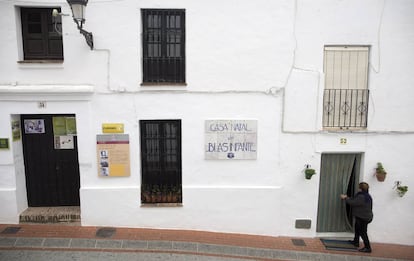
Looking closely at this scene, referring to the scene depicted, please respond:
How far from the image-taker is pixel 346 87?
24.0 ft

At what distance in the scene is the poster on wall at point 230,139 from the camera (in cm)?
723

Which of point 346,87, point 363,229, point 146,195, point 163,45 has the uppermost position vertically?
point 163,45

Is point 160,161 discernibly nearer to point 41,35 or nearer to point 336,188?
point 41,35

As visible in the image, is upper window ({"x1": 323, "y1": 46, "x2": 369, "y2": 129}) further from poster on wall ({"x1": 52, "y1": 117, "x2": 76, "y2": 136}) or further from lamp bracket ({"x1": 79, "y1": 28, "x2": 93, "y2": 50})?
poster on wall ({"x1": 52, "y1": 117, "x2": 76, "y2": 136})

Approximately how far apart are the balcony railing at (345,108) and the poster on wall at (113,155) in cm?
486

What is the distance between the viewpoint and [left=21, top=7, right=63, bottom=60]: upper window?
281 inches

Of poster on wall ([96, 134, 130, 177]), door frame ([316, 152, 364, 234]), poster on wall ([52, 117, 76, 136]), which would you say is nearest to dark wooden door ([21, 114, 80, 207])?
poster on wall ([52, 117, 76, 136])

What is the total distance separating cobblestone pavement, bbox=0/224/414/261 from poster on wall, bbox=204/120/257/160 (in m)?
1.97

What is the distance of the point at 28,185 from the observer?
7.70 m

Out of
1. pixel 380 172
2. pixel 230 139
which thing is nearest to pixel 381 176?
pixel 380 172

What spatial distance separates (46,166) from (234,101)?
196 inches

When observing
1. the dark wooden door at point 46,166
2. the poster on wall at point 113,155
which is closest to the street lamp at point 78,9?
the poster on wall at point 113,155

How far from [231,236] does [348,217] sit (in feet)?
10.1

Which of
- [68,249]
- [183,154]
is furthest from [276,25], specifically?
[68,249]
